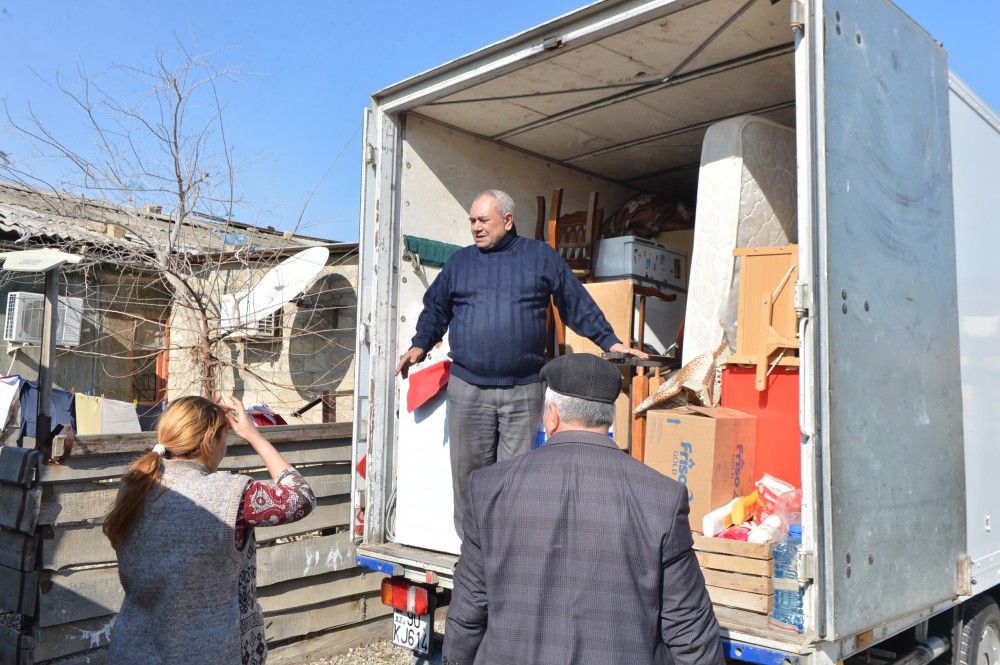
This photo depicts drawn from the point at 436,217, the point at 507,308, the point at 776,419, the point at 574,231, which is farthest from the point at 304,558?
the point at 776,419

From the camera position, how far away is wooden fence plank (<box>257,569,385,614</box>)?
469 centimetres

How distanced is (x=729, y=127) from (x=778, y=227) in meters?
0.55

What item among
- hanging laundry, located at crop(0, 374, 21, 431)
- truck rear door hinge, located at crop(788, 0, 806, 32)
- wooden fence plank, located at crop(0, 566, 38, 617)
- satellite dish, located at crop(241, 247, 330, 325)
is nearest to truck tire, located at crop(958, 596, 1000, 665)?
truck rear door hinge, located at crop(788, 0, 806, 32)

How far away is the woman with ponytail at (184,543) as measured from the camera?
2123 mm

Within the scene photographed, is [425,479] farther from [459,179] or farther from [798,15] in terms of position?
[798,15]

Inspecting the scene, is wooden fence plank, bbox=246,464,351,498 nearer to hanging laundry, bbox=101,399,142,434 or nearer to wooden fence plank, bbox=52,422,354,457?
wooden fence plank, bbox=52,422,354,457

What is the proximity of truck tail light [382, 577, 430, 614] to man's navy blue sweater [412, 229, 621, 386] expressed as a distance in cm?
96

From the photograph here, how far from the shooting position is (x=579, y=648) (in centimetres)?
183

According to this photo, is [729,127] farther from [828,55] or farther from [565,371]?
[565,371]

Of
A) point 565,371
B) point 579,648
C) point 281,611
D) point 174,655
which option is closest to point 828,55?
point 565,371

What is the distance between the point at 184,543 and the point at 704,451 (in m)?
1.88

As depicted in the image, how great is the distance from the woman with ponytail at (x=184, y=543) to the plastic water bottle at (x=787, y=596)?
4.77 ft

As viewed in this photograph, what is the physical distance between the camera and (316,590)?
491 cm

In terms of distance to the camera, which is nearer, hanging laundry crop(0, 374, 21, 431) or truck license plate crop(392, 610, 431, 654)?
truck license plate crop(392, 610, 431, 654)
